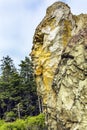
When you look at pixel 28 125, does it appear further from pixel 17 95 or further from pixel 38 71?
pixel 38 71

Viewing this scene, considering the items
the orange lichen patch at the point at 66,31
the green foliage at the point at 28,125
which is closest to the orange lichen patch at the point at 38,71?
the orange lichen patch at the point at 66,31

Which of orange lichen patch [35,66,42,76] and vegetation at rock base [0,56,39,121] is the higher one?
vegetation at rock base [0,56,39,121]

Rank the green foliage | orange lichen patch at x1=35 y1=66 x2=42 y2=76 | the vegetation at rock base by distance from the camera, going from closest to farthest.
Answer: orange lichen patch at x1=35 y1=66 x2=42 y2=76 < the green foliage < the vegetation at rock base

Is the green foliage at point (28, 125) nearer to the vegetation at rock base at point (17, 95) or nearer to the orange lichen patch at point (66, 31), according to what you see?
the vegetation at rock base at point (17, 95)

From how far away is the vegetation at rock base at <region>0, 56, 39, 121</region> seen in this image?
183 ft

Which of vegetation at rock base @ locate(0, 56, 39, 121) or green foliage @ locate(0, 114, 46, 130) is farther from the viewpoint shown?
vegetation at rock base @ locate(0, 56, 39, 121)

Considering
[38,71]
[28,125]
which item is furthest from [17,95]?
[38,71]

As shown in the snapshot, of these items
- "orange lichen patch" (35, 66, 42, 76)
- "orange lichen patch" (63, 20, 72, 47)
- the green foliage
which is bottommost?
the green foliage

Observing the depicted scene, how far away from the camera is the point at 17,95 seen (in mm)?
57438

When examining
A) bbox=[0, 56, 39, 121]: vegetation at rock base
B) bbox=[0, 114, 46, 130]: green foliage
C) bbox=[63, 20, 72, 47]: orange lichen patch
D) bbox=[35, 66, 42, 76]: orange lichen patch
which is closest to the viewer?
bbox=[63, 20, 72, 47]: orange lichen patch

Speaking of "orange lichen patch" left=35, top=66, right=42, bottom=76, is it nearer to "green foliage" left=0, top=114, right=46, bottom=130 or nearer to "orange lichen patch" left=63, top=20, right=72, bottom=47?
"orange lichen patch" left=63, top=20, right=72, bottom=47

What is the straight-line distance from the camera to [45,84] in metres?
26.0

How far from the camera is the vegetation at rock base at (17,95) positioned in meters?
55.7

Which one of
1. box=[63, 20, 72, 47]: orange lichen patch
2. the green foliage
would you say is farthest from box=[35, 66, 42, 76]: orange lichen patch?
the green foliage
